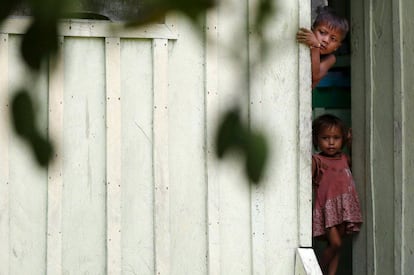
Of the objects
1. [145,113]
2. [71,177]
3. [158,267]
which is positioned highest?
[145,113]

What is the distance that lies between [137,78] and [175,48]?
0.66 feet

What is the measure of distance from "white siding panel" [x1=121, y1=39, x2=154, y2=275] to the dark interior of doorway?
1.73 m

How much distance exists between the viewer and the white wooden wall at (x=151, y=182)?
13.9 ft

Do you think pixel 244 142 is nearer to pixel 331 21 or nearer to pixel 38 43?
pixel 38 43

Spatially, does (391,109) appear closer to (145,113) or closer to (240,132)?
(145,113)

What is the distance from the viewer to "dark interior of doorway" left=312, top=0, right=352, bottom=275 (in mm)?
5887

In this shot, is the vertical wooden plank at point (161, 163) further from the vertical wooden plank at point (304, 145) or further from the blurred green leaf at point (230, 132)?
the blurred green leaf at point (230, 132)

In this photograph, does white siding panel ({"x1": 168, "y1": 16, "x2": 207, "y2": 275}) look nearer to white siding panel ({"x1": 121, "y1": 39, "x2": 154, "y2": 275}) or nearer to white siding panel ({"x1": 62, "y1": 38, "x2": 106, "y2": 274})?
white siding panel ({"x1": 121, "y1": 39, "x2": 154, "y2": 275})

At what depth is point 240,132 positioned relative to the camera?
3.12 ft

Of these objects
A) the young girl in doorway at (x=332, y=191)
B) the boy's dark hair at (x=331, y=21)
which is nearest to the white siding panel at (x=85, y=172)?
the boy's dark hair at (x=331, y=21)

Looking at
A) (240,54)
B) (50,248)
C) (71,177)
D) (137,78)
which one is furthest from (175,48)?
(240,54)

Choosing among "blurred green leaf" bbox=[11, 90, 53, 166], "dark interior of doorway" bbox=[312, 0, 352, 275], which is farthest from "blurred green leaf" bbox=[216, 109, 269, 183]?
"dark interior of doorway" bbox=[312, 0, 352, 275]

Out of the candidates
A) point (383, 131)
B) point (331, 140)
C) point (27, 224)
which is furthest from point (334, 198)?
point (27, 224)

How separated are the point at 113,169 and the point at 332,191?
1.48m
